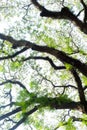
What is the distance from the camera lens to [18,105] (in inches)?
380

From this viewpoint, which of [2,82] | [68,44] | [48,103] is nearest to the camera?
[48,103]

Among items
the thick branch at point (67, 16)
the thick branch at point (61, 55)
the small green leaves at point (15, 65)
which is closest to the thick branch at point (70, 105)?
the thick branch at point (61, 55)

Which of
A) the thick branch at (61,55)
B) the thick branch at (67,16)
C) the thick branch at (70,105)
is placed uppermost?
the thick branch at (67,16)

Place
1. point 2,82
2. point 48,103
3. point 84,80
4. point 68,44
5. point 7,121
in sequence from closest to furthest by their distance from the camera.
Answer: point 48,103 < point 7,121 < point 2,82 < point 84,80 < point 68,44

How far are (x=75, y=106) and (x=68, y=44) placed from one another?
175 inches


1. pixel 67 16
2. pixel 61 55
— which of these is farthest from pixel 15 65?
pixel 67 16

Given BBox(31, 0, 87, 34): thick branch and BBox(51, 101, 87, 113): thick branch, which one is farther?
BBox(31, 0, 87, 34): thick branch

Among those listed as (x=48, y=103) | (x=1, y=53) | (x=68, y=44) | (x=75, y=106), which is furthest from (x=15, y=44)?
(x=68, y=44)

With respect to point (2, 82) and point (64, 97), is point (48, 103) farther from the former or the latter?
point (2, 82)

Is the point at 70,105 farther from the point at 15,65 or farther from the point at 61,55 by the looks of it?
the point at 15,65

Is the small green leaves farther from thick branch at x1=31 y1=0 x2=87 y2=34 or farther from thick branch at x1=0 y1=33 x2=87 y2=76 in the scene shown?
thick branch at x1=31 y1=0 x2=87 y2=34

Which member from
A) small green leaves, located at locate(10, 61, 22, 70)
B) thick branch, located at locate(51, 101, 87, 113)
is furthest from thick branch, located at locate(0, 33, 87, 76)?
small green leaves, located at locate(10, 61, 22, 70)

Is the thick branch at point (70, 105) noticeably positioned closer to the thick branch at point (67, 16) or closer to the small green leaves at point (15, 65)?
the small green leaves at point (15, 65)

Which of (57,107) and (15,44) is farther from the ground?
(15,44)
